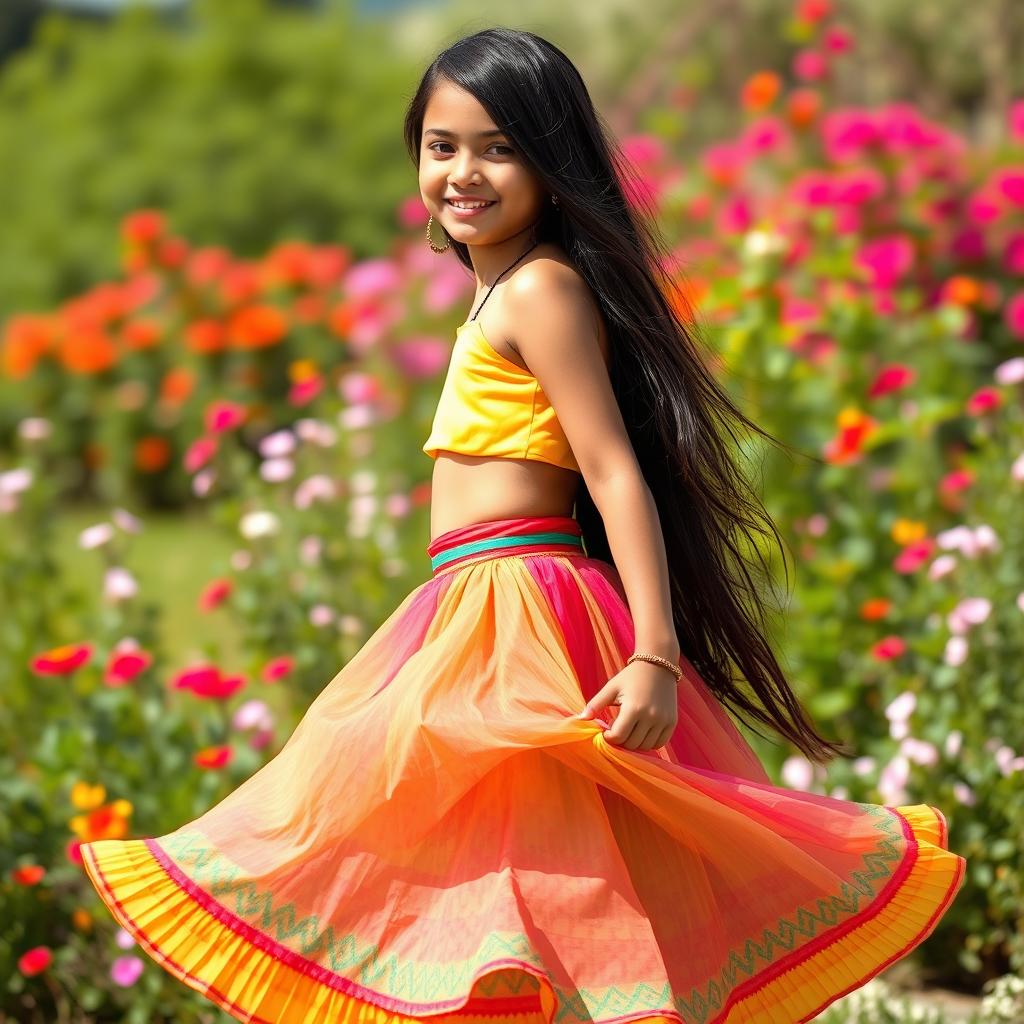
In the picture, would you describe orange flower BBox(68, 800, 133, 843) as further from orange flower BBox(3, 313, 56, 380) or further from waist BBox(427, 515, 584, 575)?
orange flower BBox(3, 313, 56, 380)

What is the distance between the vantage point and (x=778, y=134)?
5.07 metres

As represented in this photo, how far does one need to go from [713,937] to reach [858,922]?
0.68 ft

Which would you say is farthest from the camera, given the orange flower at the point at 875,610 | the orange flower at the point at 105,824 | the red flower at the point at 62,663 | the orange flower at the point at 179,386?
the orange flower at the point at 179,386

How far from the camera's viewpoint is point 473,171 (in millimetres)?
2002

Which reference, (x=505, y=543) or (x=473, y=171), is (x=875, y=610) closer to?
(x=505, y=543)

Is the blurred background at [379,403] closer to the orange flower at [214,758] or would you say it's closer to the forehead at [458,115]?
the orange flower at [214,758]

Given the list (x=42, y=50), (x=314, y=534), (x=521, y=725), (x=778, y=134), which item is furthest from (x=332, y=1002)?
(x=42, y=50)

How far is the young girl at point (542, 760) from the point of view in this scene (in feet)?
5.87

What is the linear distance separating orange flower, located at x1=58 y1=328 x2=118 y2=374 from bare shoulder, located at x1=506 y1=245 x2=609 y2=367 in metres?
→ 5.83

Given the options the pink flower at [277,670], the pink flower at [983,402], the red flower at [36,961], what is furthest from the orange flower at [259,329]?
the red flower at [36,961]

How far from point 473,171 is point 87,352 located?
5821mm

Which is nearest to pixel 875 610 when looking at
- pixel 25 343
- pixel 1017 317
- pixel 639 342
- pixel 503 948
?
pixel 639 342

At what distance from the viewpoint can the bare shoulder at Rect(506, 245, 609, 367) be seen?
1966 mm

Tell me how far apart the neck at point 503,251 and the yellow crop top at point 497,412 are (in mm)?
76
